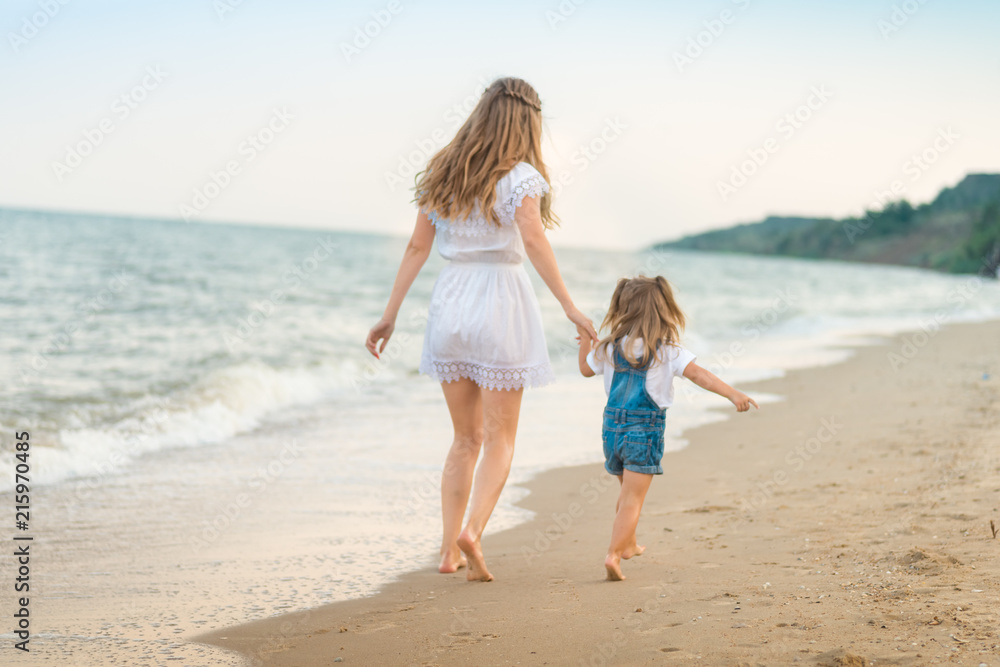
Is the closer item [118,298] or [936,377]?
[936,377]

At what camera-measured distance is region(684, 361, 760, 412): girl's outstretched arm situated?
126 inches

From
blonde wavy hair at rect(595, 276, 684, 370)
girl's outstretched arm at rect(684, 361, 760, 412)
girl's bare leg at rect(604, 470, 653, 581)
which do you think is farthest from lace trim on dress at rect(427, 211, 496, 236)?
girl's bare leg at rect(604, 470, 653, 581)

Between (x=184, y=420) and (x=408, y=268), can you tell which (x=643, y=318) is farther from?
(x=184, y=420)

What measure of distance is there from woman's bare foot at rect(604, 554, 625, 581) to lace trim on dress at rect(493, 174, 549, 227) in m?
1.42

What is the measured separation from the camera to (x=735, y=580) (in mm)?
3154

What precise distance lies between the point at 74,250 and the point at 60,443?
29663 mm

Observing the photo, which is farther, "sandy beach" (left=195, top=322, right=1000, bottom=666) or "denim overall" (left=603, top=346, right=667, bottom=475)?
"denim overall" (left=603, top=346, right=667, bottom=475)

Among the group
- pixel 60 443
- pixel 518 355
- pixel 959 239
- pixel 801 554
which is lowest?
pixel 60 443

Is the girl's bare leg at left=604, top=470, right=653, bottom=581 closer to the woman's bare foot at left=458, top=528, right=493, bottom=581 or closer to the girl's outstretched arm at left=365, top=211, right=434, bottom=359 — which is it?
the woman's bare foot at left=458, top=528, right=493, bottom=581

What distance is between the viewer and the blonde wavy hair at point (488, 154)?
3.35 meters

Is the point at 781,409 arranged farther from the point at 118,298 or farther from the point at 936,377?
the point at 118,298

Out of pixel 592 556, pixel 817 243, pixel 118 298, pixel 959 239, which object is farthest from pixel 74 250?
pixel 817 243

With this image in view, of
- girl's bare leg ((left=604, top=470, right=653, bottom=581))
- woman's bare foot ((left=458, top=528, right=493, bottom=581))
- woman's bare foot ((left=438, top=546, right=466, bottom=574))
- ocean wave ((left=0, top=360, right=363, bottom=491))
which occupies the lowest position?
ocean wave ((left=0, top=360, right=363, bottom=491))

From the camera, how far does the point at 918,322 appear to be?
20.8m
